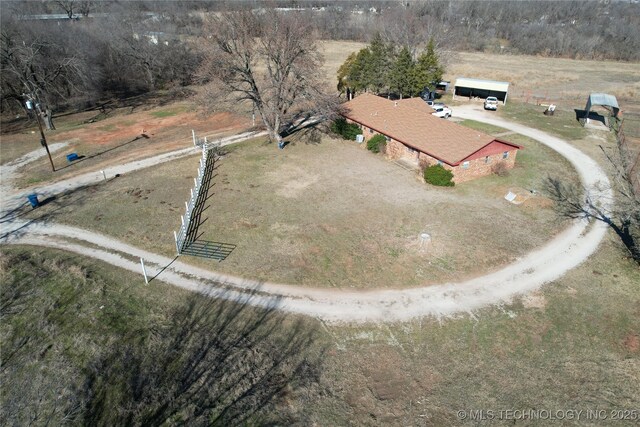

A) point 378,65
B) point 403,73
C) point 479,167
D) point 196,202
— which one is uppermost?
point 378,65

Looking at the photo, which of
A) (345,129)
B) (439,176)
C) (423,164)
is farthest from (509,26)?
(439,176)

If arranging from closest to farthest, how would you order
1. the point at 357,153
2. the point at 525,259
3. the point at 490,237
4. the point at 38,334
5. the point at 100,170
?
1. the point at 38,334
2. the point at 525,259
3. the point at 490,237
4. the point at 100,170
5. the point at 357,153

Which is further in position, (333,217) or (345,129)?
(345,129)

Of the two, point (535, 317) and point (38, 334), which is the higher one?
point (38, 334)

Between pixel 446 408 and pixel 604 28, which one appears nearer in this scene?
pixel 446 408

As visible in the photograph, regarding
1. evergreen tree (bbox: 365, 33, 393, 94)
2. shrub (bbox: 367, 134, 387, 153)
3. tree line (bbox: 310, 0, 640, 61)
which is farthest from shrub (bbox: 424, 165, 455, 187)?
tree line (bbox: 310, 0, 640, 61)

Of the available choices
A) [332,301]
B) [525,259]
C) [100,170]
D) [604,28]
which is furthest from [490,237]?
[604,28]

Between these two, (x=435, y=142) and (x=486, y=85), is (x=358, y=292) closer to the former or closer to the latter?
(x=435, y=142)

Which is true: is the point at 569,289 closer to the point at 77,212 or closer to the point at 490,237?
the point at 490,237
